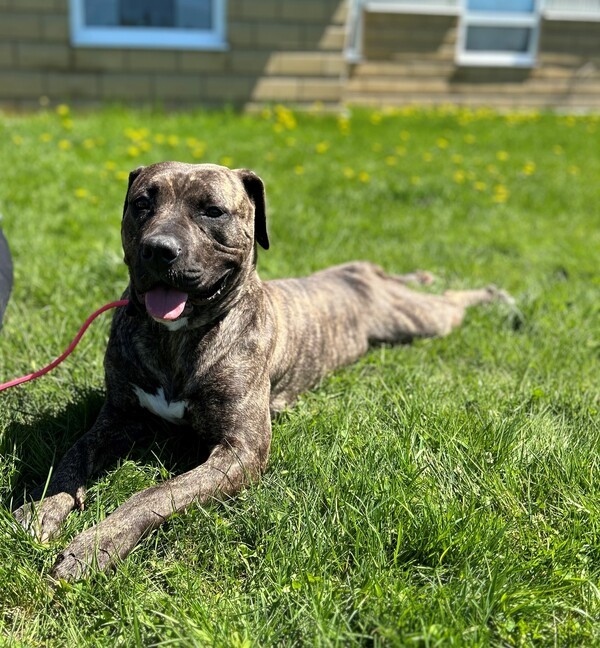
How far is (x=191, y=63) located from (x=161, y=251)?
341 inches

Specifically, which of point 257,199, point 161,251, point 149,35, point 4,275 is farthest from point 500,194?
point 161,251

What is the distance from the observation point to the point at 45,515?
8.99ft

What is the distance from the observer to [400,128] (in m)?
11.0

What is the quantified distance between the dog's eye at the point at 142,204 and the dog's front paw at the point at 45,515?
1202mm

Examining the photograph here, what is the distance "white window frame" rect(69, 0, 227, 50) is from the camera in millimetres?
10234

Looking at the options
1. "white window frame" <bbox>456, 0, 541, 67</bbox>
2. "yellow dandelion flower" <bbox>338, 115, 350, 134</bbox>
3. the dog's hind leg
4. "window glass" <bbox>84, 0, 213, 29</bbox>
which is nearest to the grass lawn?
the dog's hind leg

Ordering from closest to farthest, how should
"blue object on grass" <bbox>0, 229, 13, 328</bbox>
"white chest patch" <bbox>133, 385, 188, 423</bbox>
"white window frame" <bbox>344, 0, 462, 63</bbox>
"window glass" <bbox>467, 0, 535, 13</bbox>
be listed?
"white chest patch" <bbox>133, 385, 188, 423</bbox> → "blue object on grass" <bbox>0, 229, 13, 328</bbox> → "white window frame" <bbox>344, 0, 462, 63</bbox> → "window glass" <bbox>467, 0, 535, 13</bbox>

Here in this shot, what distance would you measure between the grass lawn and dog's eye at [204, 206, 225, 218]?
1057mm

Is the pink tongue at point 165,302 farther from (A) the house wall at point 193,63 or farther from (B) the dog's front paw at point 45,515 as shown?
(A) the house wall at point 193,63

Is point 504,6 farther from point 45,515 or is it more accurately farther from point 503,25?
point 45,515

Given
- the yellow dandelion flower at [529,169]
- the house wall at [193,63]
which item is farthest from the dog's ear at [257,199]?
the house wall at [193,63]

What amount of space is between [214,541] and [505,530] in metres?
1.07

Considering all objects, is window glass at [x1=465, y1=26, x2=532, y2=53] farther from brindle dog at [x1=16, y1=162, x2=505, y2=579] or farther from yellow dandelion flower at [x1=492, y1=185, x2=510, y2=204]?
brindle dog at [x1=16, y1=162, x2=505, y2=579]

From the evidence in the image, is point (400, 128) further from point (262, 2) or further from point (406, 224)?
point (406, 224)
